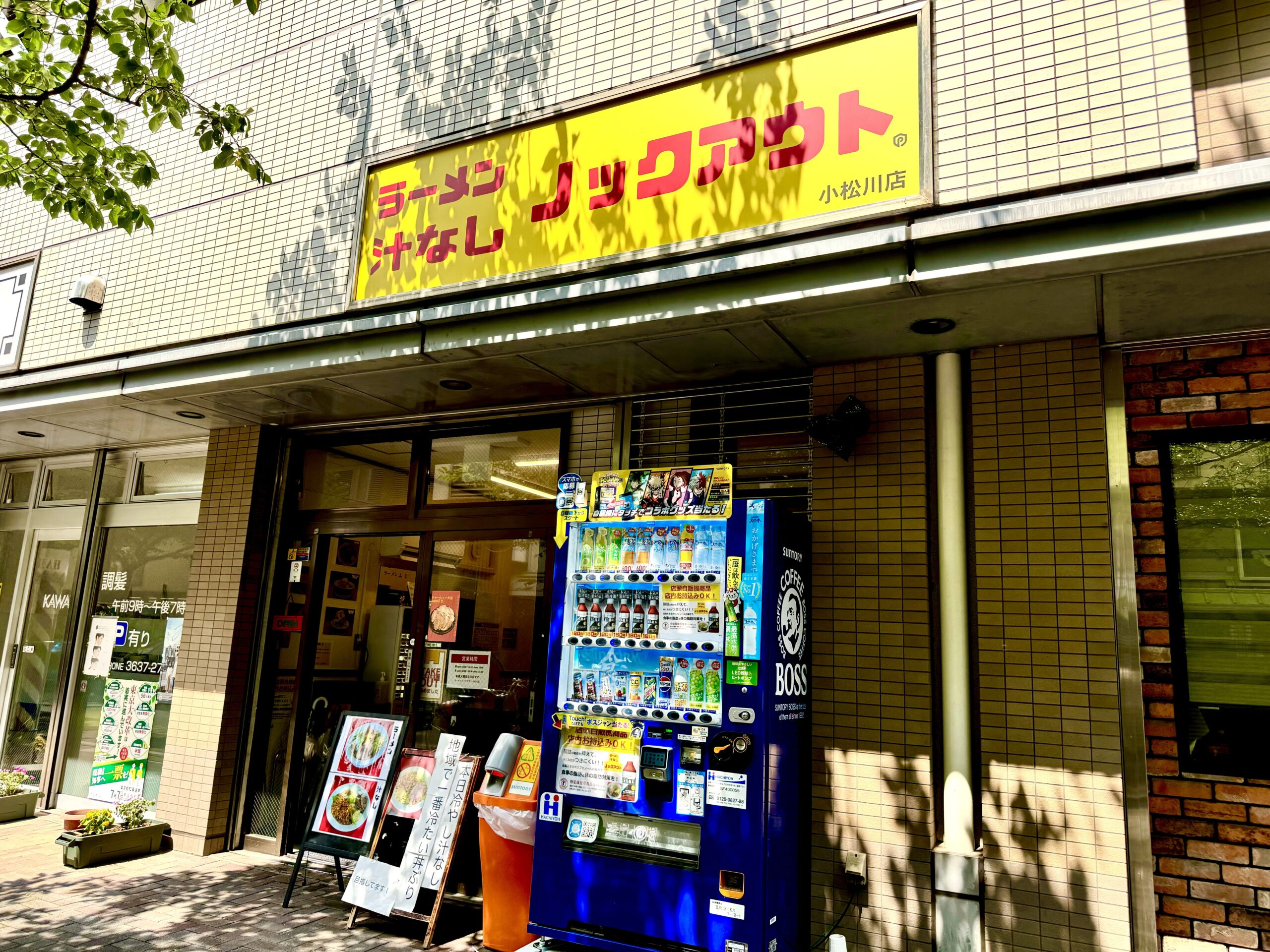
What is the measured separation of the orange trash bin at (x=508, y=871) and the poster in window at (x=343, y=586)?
3.09 m

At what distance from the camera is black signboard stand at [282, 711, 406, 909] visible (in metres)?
5.62

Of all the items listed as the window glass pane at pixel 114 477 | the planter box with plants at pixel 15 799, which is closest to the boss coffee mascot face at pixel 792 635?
the window glass pane at pixel 114 477

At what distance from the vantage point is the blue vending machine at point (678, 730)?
13.6 feet

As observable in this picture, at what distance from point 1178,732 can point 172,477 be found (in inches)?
341

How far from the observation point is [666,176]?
4.69m

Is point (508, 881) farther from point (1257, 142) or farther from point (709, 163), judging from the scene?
point (1257, 142)

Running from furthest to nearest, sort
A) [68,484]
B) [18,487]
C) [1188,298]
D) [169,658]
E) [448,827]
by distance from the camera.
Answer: [18,487]
[68,484]
[169,658]
[448,827]
[1188,298]

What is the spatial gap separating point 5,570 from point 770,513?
939 centimetres

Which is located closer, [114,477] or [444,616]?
[444,616]

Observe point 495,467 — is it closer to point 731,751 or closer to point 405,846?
point 405,846

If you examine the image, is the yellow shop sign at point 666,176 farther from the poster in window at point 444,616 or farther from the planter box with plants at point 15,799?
the planter box with plants at point 15,799

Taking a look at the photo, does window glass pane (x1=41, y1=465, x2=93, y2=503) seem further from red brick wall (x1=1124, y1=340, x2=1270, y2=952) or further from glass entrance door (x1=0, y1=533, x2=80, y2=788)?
red brick wall (x1=1124, y1=340, x2=1270, y2=952)

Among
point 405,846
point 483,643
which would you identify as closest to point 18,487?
point 483,643

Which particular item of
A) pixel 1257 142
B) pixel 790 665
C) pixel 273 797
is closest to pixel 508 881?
pixel 790 665
